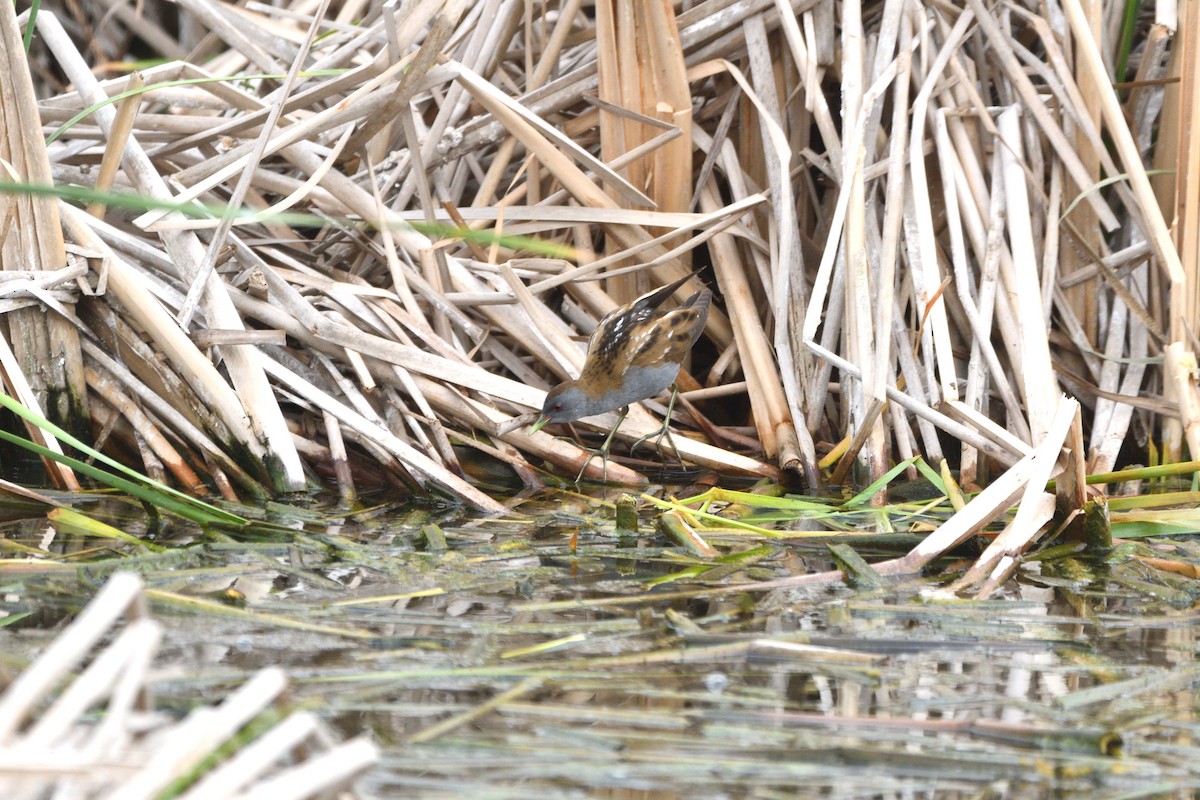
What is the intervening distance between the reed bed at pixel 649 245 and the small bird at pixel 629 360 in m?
0.15

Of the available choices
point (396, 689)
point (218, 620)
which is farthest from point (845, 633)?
point (218, 620)

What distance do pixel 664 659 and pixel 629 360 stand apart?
4.80 feet

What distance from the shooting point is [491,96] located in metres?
3.68

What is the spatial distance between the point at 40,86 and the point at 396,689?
17.1ft

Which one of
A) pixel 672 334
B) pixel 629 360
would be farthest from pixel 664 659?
pixel 672 334

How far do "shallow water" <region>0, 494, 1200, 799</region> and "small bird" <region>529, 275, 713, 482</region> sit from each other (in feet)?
2.04

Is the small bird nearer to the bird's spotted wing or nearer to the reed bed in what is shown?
the bird's spotted wing

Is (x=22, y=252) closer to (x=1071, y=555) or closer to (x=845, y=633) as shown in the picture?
(x=845, y=633)

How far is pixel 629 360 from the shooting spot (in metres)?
3.38

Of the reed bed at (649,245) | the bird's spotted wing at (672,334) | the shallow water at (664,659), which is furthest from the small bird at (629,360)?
the shallow water at (664,659)

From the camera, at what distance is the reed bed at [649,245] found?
11.0ft

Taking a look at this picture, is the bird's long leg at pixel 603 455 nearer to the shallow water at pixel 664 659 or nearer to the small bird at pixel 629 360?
the small bird at pixel 629 360

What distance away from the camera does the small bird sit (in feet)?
11.3

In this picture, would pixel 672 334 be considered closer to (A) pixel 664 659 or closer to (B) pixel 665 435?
(B) pixel 665 435
